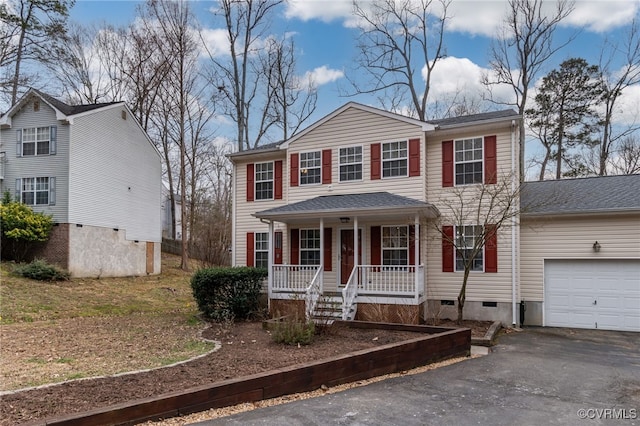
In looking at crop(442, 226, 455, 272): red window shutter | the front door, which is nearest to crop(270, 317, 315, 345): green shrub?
the front door

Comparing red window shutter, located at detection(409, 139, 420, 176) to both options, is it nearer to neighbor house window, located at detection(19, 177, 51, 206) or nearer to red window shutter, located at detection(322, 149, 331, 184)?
red window shutter, located at detection(322, 149, 331, 184)

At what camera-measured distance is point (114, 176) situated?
2067cm

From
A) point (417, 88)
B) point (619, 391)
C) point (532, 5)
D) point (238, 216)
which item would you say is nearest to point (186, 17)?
point (417, 88)

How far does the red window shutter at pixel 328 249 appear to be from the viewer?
13281 mm

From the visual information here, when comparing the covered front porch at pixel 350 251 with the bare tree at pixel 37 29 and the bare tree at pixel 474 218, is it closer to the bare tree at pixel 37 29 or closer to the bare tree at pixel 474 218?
the bare tree at pixel 474 218

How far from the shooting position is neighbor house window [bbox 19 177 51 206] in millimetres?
18484

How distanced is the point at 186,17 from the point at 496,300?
22781 millimetres

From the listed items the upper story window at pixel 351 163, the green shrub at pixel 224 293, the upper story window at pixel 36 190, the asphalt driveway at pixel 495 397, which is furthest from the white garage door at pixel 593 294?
the upper story window at pixel 36 190

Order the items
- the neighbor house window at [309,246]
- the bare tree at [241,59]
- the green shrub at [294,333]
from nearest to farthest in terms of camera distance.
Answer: the green shrub at [294,333]
the neighbor house window at [309,246]
the bare tree at [241,59]

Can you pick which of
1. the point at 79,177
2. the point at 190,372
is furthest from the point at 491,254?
the point at 79,177

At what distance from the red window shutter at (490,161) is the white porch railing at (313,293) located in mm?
5335

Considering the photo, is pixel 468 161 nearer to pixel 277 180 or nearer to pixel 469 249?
pixel 469 249

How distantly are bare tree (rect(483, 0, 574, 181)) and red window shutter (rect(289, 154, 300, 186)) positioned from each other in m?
12.7

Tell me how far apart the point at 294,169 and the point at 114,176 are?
11.4 metres
